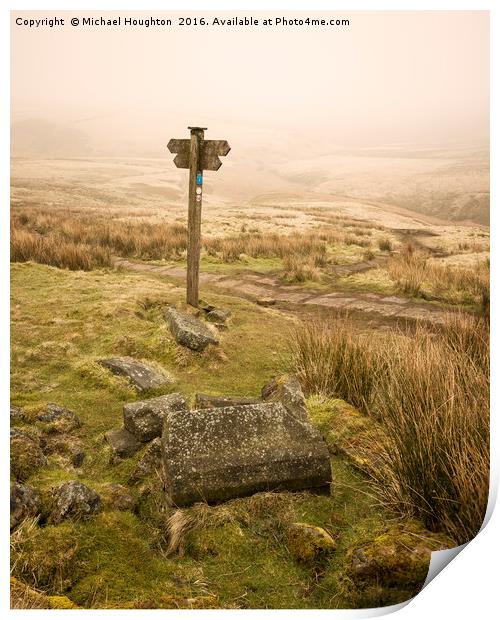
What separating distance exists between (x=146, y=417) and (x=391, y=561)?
62.0 inches

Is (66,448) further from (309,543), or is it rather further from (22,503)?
(309,543)

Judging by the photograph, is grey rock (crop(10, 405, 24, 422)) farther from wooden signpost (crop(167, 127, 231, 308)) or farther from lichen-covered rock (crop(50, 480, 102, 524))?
wooden signpost (crop(167, 127, 231, 308))

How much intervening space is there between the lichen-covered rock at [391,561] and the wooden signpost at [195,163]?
3.76m

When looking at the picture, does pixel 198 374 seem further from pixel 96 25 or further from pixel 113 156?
pixel 113 156


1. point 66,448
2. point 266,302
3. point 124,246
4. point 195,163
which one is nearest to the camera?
point 66,448

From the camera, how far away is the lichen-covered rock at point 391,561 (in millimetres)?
2031

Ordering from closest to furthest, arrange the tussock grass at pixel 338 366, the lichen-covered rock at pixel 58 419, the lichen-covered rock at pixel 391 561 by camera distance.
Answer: the lichen-covered rock at pixel 391 561, the lichen-covered rock at pixel 58 419, the tussock grass at pixel 338 366

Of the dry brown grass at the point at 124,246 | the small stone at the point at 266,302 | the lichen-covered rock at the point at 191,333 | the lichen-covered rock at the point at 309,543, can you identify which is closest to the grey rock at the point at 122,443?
the lichen-covered rock at the point at 309,543

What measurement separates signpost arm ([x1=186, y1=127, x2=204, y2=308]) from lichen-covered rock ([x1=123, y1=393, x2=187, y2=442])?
2.54m

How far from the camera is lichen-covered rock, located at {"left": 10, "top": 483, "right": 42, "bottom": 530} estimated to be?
2207 millimetres

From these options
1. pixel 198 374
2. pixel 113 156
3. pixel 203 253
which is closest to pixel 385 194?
pixel 113 156

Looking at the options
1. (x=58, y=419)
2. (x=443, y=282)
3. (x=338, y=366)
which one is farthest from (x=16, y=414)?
(x=443, y=282)

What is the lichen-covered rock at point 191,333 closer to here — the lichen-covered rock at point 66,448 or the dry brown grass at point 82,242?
the lichen-covered rock at point 66,448

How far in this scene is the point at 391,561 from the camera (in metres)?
2.03
